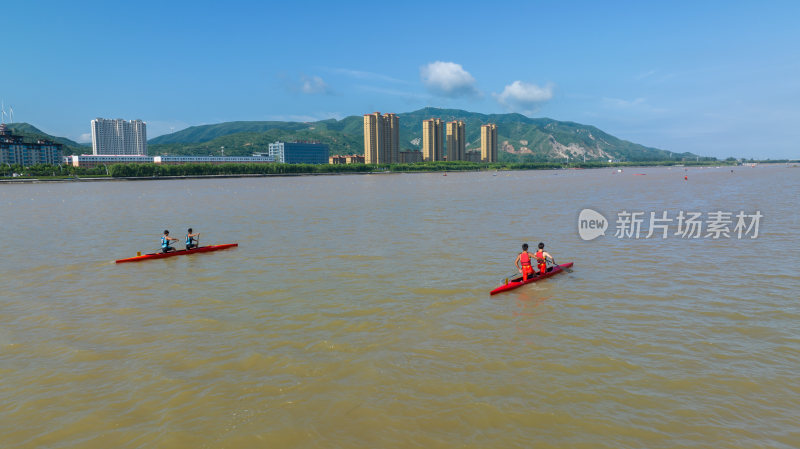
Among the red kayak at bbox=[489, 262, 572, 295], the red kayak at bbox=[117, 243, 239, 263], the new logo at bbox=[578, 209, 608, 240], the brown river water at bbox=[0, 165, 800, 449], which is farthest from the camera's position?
the new logo at bbox=[578, 209, 608, 240]

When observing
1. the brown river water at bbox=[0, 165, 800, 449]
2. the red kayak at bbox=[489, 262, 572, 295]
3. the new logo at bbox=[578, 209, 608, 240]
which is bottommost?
the brown river water at bbox=[0, 165, 800, 449]

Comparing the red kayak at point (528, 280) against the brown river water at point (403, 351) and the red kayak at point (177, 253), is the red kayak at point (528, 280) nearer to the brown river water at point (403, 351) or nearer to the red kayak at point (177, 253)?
the brown river water at point (403, 351)

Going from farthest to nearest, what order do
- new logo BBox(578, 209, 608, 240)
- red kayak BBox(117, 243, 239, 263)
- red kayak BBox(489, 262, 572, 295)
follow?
new logo BBox(578, 209, 608, 240) → red kayak BBox(117, 243, 239, 263) → red kayak BBox(489, 262, 572, 295)

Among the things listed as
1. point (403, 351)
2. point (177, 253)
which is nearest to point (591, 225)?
point (403, 351)

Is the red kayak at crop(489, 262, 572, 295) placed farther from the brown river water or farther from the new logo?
the new logo

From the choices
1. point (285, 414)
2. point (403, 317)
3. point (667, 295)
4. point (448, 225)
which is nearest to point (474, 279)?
point (403, 317)

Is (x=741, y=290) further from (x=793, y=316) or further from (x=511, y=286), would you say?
(x=511, y=286)

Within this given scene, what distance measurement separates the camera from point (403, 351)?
454 inches

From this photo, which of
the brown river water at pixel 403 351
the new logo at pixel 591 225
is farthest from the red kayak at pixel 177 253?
the new logo at pixel 591 225

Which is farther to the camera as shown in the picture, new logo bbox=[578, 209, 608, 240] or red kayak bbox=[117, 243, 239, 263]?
new logo bbox=[578, 209, 608, 240]

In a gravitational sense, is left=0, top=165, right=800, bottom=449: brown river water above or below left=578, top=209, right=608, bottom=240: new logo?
below

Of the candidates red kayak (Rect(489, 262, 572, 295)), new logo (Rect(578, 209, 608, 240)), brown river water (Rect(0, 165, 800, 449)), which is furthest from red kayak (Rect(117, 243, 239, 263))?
new logo (Rect(578, 209, 608, 240))

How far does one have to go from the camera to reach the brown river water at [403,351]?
27.1 feet

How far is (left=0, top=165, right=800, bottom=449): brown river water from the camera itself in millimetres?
8273
